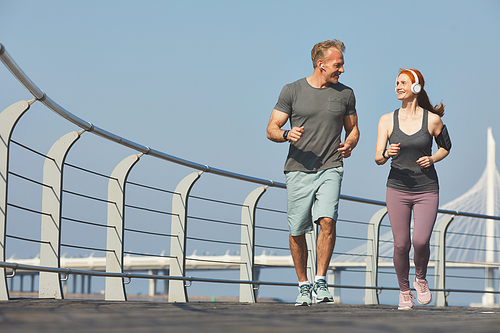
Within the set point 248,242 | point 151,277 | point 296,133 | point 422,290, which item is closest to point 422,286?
point 422,290

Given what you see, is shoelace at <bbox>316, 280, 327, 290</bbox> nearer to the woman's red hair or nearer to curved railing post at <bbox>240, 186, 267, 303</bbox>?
curved railing post at <bbox>240, 186, 267, 303</bbox>

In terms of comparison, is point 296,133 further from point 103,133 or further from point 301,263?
point 103,133

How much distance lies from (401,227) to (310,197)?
22.2 inches

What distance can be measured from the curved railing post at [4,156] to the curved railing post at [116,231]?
0.72 m

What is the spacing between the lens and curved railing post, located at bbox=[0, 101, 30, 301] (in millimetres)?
2314

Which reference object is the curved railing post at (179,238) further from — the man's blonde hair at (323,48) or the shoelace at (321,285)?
the man's blonde hair at (323,48)

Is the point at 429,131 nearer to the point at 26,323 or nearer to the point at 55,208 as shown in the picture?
the point at 55,208

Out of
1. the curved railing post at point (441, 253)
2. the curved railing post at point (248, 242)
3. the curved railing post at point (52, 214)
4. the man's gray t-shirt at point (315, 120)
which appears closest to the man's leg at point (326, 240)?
the man's gray t-shirt at point (315, 120)

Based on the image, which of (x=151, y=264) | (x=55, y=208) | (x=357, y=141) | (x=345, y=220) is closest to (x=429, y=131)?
(x=357, y=141)

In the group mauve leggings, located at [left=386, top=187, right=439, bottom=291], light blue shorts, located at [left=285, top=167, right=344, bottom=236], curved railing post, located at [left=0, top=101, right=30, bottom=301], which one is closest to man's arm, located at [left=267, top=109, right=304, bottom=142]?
light blue shorts, located at [left=285, top=167, right=344, bottom=236]

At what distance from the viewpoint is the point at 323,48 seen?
3.28 m

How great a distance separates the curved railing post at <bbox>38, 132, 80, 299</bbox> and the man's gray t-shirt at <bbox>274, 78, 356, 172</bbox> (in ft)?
3.65

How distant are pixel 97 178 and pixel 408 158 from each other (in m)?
1.62

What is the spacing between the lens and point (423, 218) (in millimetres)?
3328
